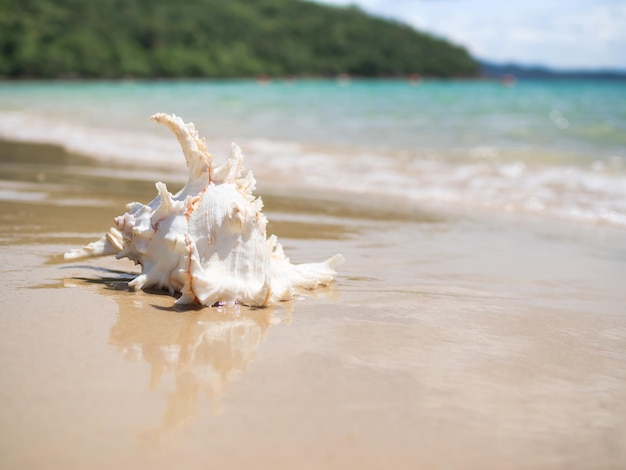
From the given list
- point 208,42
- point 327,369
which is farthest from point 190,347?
point 208,42

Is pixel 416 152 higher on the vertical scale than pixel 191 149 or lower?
higher

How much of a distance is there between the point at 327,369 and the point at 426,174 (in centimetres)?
657

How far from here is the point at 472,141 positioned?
1319 centimetres

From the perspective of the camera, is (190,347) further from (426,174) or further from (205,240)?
(426,174)

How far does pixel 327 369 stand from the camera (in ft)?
8.34

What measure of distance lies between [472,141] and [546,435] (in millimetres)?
11475

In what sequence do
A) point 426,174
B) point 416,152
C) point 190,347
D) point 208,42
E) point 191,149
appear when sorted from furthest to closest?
point 208,42 → point 416,152 → point 426,174 → point 191,149 → point 190,347

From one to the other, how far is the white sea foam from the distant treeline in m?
63.3

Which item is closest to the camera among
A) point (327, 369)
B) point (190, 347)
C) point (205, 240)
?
point (327, 369)

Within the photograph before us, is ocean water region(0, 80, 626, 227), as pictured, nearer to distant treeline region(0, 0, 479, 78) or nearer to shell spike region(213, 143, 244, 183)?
shell spike region(213, 143, 244, 183)

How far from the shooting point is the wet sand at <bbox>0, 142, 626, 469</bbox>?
1.98m

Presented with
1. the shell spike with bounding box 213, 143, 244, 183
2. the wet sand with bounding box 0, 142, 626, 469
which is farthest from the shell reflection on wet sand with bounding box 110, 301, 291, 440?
the shell spike with bounding box 213, 143, 244, 183

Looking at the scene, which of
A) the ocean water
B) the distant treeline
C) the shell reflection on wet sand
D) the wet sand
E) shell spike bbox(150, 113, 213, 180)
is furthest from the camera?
the distant treeline

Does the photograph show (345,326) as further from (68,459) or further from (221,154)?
(221,154)
